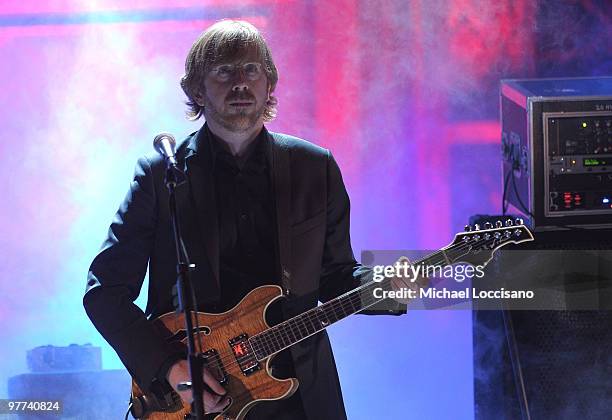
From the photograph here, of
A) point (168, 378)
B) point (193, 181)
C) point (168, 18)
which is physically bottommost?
point (168, 378)

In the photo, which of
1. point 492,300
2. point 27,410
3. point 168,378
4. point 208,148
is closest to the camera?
point 168,378

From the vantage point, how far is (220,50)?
3.36 metres

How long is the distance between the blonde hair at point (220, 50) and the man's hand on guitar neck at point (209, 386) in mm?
958

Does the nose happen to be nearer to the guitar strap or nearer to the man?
the man

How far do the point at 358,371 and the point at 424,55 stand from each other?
5.37 ft

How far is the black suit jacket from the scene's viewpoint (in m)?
3.21

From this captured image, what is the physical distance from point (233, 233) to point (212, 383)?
514 millimetres

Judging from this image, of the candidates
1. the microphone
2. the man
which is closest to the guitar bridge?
the man

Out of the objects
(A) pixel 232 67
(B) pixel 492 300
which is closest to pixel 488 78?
(B) pixel 492 300

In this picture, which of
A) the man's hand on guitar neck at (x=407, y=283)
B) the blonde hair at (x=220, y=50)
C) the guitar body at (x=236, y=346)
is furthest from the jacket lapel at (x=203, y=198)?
the man's hand on guitar neck at (x=407, y=283)

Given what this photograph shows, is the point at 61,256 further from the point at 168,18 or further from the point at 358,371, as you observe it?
the point at 358,371

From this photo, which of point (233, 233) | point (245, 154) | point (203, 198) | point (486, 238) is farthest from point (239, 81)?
point (486, 238)

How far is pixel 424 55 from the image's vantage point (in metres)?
4.84

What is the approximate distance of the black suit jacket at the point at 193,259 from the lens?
321 cm
